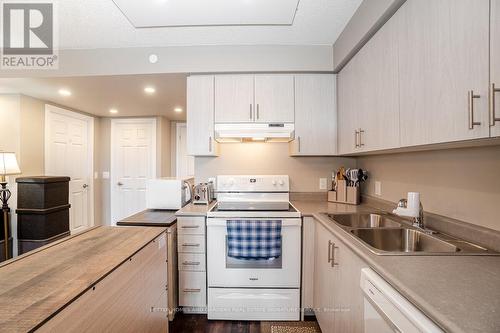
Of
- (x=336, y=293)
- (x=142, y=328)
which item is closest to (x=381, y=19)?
(x=336, y=293)

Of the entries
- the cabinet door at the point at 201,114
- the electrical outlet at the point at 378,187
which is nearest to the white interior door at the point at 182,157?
the cabinet door at the point at 201,114

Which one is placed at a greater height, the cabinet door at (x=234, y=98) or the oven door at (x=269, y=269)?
the cabinet door at (x=234, y=98)

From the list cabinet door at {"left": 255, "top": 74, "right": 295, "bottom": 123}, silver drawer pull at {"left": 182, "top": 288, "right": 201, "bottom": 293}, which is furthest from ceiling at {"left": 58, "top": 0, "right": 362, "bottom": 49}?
silver drawer pull at {"left": 182, "top": 288, "right": 201, "bottom": 293}

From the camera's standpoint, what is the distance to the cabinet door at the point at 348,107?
192cm

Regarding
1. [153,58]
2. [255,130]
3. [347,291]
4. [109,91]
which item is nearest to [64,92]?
[109,91]

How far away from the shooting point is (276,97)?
2.31m

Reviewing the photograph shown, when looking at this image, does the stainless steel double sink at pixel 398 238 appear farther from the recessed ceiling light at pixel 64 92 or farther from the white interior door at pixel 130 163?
the white interior door at pixel 130 163

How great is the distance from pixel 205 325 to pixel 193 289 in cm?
29

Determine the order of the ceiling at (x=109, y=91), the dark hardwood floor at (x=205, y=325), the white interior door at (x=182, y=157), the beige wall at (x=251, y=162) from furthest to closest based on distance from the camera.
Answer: the white interior door at (x=182, y=157)
the beige wall at (x=251, y=162)
the ceiling at (x=109, y=91)
the dark hardwood floor at (x=205, y=325)

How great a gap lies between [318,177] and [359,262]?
150 cm

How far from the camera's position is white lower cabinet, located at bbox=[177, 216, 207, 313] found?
1987 mm

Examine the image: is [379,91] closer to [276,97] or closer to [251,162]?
[276,97]

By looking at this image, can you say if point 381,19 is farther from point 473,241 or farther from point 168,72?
point 168,72

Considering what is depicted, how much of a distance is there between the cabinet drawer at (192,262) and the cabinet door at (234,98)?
124cm
